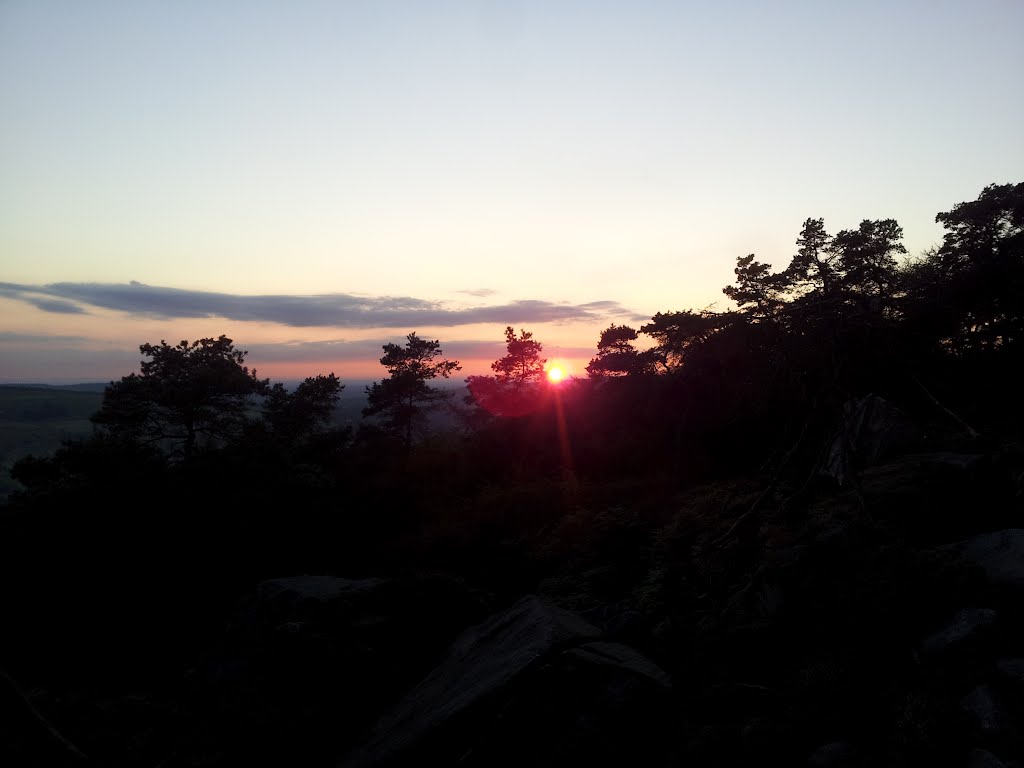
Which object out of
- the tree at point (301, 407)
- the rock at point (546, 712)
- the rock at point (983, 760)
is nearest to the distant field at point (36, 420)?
the tree at point (301, 407)

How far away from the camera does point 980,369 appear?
12930mm

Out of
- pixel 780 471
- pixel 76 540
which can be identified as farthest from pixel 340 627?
pixel 76 540

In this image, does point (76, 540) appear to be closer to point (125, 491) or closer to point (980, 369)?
point (125, 491)

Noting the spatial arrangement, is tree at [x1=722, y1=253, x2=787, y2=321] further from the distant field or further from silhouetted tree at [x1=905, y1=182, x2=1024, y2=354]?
the distant field

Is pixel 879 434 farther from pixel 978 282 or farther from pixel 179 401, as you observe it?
pixel 179 401

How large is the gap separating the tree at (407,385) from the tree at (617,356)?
9.94m

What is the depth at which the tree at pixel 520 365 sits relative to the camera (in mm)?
36969

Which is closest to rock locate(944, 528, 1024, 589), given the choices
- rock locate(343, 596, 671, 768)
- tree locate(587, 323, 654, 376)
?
rock locate(343, 596, 671, 768)

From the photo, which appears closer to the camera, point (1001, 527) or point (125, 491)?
point (1001, 527)

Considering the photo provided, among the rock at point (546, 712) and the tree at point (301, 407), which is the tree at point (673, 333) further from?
the rock at point (546, 712)

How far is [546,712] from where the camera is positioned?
15.3 ft

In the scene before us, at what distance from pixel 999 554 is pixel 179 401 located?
84.2 feet

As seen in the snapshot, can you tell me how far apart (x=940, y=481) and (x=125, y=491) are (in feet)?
78.2

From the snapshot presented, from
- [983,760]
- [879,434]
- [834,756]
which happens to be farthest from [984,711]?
[879,434]
